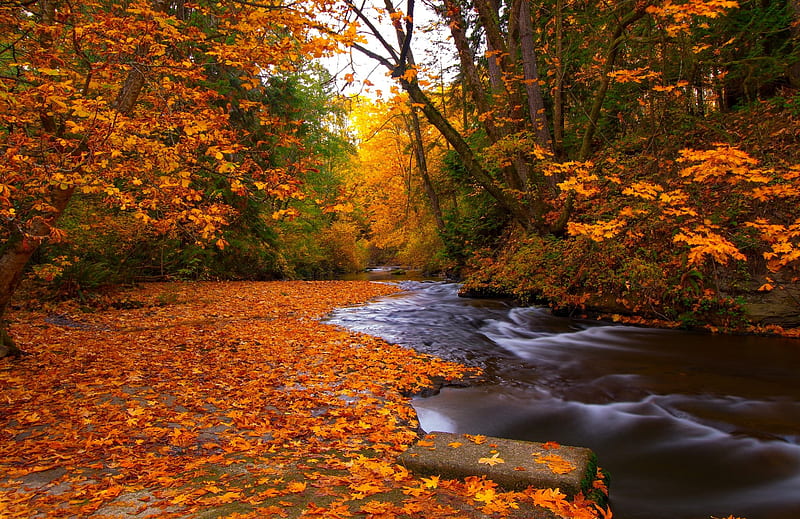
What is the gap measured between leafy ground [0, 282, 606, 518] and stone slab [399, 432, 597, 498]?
0.08 meters

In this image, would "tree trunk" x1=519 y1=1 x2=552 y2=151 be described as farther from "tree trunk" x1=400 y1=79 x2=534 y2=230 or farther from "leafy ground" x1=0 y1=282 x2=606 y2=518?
"leafy ground" x1=0 y1=282 x2=606 y2=518

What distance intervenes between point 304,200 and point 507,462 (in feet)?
16.8

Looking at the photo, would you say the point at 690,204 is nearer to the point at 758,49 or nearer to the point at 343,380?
the point at 758,49

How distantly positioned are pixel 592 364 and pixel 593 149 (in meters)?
9.50

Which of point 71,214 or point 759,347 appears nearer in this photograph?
point 759,347

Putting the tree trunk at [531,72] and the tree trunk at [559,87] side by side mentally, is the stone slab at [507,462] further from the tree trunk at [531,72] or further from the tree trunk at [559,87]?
the tree trunk at [531,72]

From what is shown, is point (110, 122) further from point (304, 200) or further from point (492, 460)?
point (492, 460)

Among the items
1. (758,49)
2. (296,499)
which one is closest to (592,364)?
(296,499)

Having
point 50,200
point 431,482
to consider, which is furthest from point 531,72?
point 431,482

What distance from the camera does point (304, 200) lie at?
7.04m

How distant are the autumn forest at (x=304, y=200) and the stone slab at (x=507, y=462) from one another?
152mm

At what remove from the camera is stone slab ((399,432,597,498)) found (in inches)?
117

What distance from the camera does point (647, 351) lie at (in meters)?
7.11

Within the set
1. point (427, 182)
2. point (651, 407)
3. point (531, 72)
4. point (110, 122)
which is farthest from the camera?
point (427, 182)
